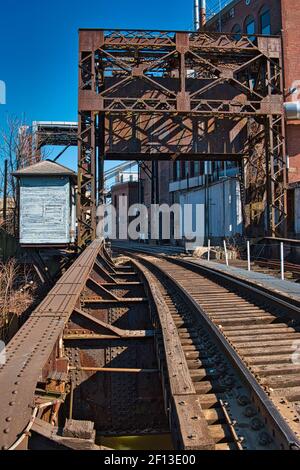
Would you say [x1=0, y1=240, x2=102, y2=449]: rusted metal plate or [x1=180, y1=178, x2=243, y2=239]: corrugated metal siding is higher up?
[x1=180, y1=178, x2=243, y2=239]: corrugated metal siding

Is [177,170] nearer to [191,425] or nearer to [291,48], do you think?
[291,48]

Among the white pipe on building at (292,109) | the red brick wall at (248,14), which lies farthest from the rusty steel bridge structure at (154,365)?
the red brick wall at (248,14)

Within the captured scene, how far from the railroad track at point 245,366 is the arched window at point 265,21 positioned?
22988 mm

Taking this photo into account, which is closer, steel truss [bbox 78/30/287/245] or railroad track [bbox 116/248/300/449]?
railroad track [bbox 116/248/300/449]

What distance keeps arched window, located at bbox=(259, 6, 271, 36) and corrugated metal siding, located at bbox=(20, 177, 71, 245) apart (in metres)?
18.4

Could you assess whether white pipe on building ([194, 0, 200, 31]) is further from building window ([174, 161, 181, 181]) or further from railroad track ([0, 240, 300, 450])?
railroad track ([0, 240, 300, 450])

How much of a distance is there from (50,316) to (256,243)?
15.7 metres

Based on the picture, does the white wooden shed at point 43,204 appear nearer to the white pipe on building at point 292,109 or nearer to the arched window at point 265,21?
the white pipe on building at point 292,109

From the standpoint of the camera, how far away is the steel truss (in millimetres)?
17703

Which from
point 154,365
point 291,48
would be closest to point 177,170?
point 291,48

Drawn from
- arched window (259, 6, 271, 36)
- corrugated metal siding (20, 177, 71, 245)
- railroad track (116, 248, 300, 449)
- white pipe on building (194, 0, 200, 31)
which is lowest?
railroad track (116, 248, 300, 449)

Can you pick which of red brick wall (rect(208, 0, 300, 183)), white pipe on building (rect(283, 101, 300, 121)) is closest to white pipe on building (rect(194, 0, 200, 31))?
red brick wall (rect(208, 0, 300, 183))

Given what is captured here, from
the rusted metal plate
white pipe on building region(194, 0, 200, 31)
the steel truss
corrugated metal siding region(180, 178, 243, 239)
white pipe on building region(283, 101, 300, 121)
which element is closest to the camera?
the rusted metal plate

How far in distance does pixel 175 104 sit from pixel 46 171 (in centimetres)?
697
